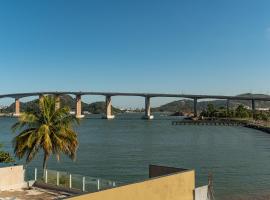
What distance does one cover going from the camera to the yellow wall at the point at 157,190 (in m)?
13.2

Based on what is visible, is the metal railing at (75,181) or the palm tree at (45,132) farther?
the palm tree at (45,132)

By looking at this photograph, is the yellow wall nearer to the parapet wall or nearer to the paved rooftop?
the paved rooftop

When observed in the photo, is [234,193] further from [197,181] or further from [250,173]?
[250,173]

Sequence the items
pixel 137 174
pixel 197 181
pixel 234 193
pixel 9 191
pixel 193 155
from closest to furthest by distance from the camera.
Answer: pixel 9 191
pixel 234 193
pixel 197 181
pixel 137 174
pixel 193 155

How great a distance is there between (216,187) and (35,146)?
14.3 meters

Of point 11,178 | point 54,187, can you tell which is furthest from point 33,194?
point 11,178

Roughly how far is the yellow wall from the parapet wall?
885 centimetres

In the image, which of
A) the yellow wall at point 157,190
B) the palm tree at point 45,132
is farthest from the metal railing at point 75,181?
the yellow wall at point 157,190

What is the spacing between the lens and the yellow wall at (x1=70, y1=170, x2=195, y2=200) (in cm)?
1323

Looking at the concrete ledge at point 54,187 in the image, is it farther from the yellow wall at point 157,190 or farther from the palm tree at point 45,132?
the yellow wall at point 157,190

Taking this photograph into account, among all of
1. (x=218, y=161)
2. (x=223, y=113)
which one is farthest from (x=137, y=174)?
(x=223, y=113)

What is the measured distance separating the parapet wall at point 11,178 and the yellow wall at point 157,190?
885 centimetres

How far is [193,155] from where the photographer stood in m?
53.8

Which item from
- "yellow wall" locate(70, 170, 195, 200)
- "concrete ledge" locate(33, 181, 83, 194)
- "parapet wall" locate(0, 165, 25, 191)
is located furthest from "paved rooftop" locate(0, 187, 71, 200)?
"yellow wall" locate(70, 170, 195, 200)
